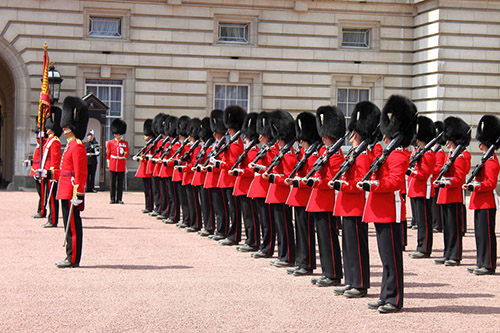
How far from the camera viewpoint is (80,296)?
21.0 feet

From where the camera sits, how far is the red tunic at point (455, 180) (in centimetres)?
888

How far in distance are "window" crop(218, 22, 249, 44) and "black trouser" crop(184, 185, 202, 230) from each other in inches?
349

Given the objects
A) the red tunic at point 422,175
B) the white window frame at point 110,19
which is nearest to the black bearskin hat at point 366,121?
the red tunic at point 422,175

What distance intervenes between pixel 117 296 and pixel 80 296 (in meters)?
0.28

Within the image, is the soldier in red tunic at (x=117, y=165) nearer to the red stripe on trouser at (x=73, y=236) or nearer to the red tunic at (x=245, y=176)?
the red tunic at (x=245, y=176)

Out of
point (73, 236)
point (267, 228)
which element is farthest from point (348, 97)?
point (73, 236)

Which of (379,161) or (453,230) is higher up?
(379,161)

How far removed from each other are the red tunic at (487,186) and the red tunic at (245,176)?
2.53 meters

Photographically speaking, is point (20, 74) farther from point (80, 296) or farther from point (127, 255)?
point (80, 296)

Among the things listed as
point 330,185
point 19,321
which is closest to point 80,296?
point 19,321

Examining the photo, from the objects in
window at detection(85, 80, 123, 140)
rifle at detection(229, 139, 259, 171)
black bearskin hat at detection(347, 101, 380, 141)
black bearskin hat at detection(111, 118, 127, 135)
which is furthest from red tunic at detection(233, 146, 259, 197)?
window at detection(85, 80, 123, 140)

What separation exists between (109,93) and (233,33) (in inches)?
130

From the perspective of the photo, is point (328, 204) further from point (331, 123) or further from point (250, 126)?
point (250, 126)

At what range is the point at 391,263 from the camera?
6203 mm
